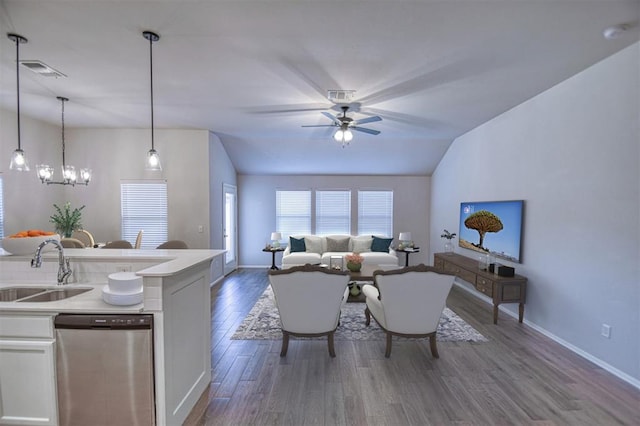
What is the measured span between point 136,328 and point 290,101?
3263mm

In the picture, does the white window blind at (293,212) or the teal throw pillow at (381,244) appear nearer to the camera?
the teal throw pillow at (381,244)

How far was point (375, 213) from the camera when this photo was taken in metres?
7.67

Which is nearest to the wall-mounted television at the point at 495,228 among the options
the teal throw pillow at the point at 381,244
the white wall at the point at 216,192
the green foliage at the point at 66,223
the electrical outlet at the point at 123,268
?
the teal throw pillow at the point at 381,244

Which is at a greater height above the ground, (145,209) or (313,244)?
(145,209)

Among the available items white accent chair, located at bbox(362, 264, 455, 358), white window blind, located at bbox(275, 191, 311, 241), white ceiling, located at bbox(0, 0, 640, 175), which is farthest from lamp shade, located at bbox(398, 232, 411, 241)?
white accent chair, located at bbox(362, 264, 455, 358)

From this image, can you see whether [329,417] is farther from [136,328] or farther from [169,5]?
[169,5]

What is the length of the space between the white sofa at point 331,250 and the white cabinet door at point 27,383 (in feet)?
15.8

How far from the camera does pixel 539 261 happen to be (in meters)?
3.78

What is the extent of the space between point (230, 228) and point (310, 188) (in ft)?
7.62

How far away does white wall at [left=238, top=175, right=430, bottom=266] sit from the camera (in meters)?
7.61

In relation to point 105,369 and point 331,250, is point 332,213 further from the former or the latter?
point 105,369

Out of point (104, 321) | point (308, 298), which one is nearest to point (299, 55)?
point (308, 298)

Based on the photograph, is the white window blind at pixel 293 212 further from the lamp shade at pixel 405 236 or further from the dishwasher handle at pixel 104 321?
the dishwasher handle at pixel 104 321

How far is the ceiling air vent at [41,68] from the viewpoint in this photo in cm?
303
